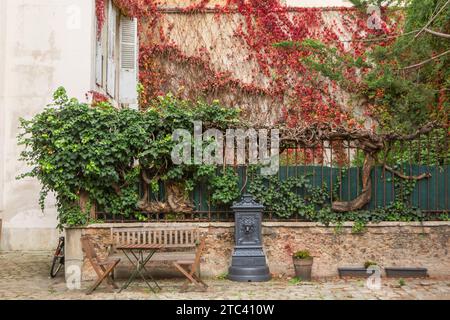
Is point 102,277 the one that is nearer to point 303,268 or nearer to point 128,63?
point 303,268

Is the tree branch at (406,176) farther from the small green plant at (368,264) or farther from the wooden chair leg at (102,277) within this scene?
the wooden chair leg at (102,277)

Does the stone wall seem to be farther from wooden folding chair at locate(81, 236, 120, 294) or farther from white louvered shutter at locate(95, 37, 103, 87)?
white louvered shutter at locate(95, 37, 103, 87)

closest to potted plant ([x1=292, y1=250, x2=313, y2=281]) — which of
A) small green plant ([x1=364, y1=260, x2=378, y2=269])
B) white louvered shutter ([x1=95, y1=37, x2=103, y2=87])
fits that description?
small green plant ([x1=364, y1=260, x2=378, y2=269])

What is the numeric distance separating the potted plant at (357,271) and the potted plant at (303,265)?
563 mm

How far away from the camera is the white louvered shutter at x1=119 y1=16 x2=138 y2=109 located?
14.8 m

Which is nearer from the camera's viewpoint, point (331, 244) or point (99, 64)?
point (331, 244)

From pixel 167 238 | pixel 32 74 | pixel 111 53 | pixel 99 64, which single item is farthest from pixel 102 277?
pixel 111 53

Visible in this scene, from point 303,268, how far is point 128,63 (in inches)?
335

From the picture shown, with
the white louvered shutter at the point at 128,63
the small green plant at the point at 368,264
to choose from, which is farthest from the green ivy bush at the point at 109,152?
the white louvered shutter at the point at 128,63

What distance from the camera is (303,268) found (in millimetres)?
8719

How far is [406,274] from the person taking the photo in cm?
888

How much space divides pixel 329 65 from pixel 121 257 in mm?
7024

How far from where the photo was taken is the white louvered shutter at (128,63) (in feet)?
48.4

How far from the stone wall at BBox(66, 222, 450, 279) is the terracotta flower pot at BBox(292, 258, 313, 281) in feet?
0.82
